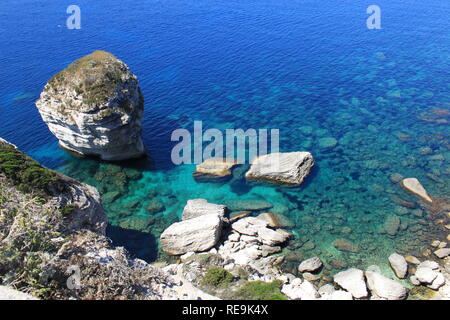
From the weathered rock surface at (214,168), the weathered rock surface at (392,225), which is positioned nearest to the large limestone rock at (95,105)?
the weathered rock surface at (214,168)

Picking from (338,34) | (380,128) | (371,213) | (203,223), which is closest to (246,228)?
(203,223)

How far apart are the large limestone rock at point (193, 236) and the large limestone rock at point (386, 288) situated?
449 inches

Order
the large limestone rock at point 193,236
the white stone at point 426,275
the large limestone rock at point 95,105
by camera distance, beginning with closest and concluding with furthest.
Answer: the white stone at point 426,275 → the large limestone rock at point 193,236 → the large limestone rock at point 95,105

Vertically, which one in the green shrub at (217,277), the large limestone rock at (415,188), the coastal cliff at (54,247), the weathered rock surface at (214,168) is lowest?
the green shrub at (217,277)

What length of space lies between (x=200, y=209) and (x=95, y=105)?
13.6 metres

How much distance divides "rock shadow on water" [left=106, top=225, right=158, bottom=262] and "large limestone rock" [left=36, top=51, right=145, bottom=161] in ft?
31.5

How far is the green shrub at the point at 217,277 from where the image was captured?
900 inches

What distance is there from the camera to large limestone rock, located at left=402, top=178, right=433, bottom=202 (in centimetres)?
3123

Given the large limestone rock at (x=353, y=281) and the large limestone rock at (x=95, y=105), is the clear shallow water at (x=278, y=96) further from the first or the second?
the large limestone rock at (x=95, y=105)

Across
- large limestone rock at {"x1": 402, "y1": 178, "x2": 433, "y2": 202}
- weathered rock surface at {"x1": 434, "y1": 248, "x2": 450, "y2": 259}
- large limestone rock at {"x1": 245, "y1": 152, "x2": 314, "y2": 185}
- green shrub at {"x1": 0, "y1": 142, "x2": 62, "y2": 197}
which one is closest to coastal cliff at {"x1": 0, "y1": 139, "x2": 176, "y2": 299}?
green shrub at {"x1": 0, "y1": 142, "x2": 62, "y2": 197}

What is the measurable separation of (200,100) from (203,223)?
2516cm

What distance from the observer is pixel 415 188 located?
31953 millimetres

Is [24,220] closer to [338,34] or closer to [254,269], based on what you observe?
[254,269]

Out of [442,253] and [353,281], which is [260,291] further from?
[442,253]
